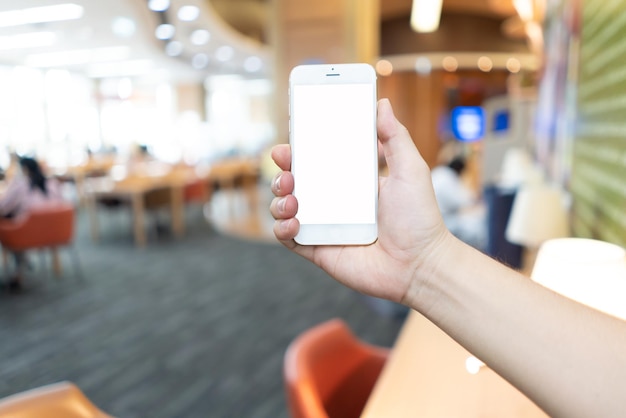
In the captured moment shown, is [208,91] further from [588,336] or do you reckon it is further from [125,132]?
[588,336]

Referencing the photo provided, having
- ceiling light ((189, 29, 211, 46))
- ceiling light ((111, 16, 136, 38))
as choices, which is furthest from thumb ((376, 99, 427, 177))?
ceiling light ((189, 29, 211, 46))

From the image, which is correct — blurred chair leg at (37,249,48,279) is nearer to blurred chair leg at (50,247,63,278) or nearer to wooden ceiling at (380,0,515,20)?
blurred chair leg at (50,247,63,278)

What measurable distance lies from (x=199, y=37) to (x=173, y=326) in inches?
313

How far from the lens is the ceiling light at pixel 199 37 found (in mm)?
9469

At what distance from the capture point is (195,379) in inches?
115

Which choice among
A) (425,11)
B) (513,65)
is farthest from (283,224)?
(513,65)

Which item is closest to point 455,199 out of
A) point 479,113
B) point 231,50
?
point 479,113

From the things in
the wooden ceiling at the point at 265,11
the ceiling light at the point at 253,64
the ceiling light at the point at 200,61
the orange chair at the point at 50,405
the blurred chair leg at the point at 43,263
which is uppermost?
the wooden ceiling at the point at 265,11

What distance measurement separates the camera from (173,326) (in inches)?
148

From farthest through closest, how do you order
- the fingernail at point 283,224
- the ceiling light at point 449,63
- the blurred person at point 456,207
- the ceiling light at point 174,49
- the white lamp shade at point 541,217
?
the ceiling light at point 449,63 < the ceiling light at point 174,49 < the blurred person at point 456,207 < the white lamp shade at point 541,217 < the fingernail at point 283,224

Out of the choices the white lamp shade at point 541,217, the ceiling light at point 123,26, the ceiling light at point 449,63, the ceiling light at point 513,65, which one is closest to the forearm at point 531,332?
the white lamp shade at point 541,217

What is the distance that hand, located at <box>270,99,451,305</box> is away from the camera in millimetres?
773

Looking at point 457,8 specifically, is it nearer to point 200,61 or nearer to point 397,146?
point 200,61

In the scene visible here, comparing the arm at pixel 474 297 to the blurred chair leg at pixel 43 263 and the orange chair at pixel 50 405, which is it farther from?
the blurred chair leg at pixel 43 263
